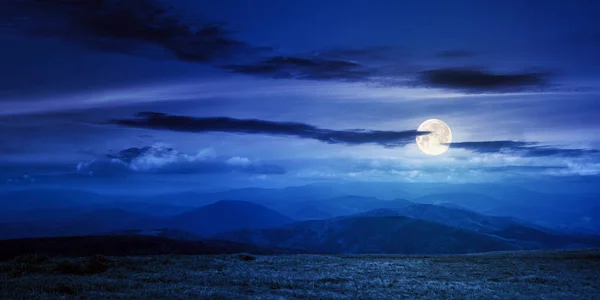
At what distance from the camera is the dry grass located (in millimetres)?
21641

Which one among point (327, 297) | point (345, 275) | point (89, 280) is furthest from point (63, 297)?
point (345, 275)

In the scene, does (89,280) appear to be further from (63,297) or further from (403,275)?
(403,275)

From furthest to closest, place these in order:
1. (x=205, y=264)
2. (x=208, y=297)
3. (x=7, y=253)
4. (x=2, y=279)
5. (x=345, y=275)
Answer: (x=7, y=253) < (x=205, y=264) < (x=345, y=275) < (x=2, y=279) < (x=208, y=297)

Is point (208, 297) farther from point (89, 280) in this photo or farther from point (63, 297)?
point (89, 280)

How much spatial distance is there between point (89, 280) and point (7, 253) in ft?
623

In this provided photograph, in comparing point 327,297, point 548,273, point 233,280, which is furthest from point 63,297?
point 548,273

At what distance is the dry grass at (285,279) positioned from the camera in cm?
2164

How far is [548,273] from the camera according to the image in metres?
35.2

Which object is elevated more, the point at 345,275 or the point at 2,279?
the point at 2,279

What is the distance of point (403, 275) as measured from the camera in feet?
107

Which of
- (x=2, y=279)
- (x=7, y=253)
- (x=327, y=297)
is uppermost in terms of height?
(x=2, y=279)

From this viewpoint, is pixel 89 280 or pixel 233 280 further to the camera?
pixel 233 280

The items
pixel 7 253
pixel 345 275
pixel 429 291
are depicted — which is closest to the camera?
pixel 429 291

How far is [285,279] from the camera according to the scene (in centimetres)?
2833
